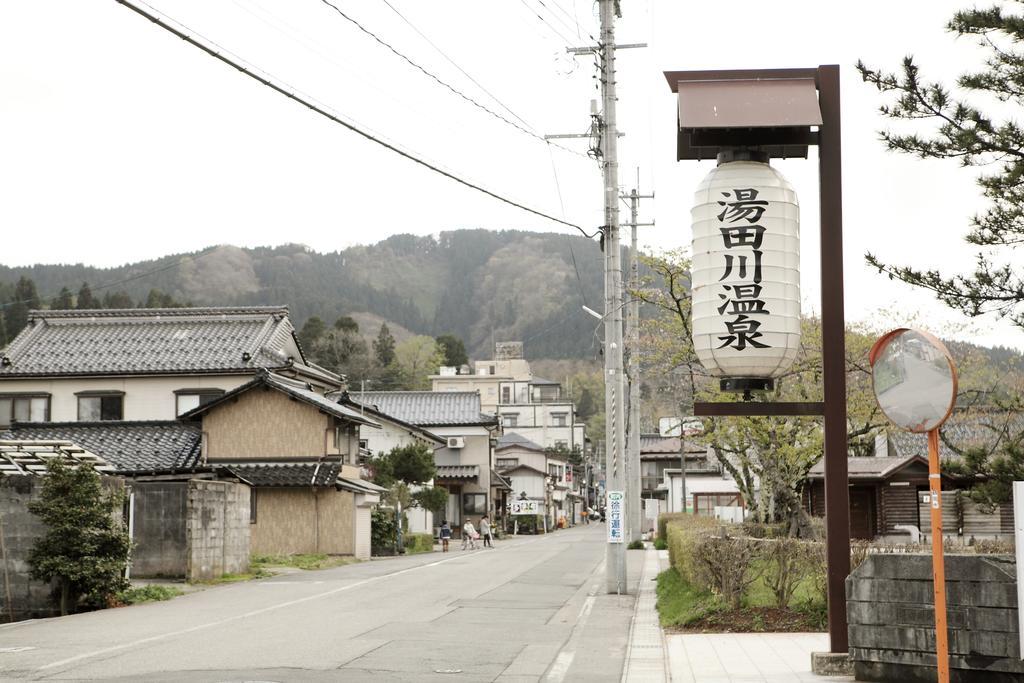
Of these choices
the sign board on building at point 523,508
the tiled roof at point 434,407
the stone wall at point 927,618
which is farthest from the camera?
the sign board on building at point 523,508

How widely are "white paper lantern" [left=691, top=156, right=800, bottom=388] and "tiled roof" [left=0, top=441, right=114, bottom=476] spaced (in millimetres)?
13983

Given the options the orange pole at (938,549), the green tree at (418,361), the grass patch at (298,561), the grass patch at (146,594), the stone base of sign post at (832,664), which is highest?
the green tree at (418,361)

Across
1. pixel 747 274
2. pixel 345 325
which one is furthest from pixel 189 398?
pixel 345 325

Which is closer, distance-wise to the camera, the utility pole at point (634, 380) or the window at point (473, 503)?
the utility pole at point (634, 380)

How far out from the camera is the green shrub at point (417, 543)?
43.4 m

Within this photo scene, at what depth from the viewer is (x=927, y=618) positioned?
374 inches

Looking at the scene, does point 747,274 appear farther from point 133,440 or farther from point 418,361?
point 418,361

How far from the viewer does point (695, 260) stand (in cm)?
1062

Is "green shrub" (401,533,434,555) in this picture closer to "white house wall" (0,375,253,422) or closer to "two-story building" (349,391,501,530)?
"white house wall" (0,375,253,422)

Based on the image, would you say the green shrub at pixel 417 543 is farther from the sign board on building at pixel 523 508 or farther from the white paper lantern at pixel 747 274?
the white paper lantern at pixel 747 274

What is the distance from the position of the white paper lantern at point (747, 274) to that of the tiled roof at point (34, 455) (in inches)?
551

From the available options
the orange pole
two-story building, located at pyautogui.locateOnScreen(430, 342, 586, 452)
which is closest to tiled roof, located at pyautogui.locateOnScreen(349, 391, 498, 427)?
two-story building, located at pyautogui.locateOnScreen(430, 342, 586, 452)

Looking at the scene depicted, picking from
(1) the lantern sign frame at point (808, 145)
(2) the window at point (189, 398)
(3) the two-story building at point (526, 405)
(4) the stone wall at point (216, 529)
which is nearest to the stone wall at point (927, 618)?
(1) the lantern sign frame at point (808, 145)

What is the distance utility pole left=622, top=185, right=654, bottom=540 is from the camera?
31453mm
